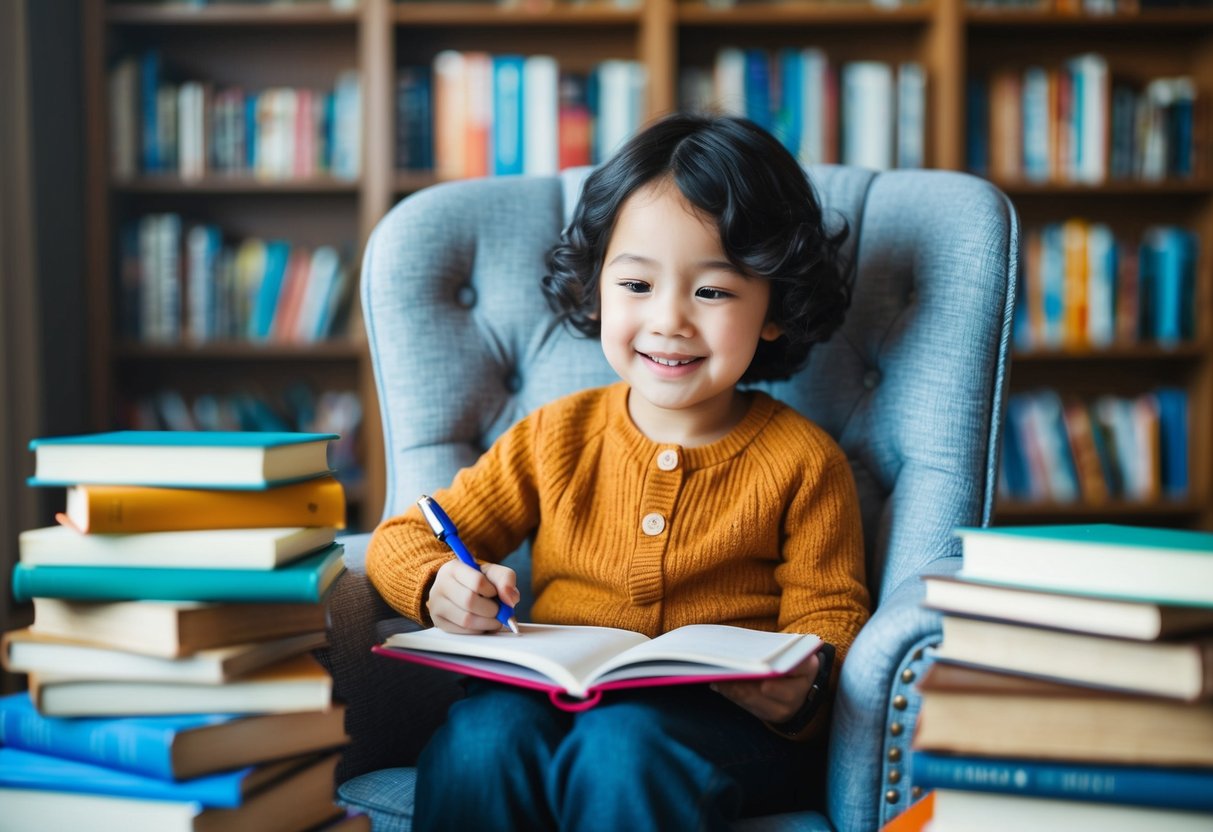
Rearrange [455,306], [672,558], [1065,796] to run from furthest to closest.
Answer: [455,306] → [672,558] → [1065,796]

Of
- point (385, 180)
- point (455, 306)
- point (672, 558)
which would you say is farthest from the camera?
point (385, 180)

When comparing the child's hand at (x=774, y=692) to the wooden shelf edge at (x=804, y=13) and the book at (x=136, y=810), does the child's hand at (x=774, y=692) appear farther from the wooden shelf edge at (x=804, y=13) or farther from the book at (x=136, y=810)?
the wooden shelf edge at (x=804, y=13)

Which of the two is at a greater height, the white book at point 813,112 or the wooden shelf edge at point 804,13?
the wooden shelf edge at point 804,13

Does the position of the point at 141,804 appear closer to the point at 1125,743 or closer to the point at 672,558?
the point at 672,558

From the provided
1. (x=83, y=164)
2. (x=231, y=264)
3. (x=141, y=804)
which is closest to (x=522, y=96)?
(x=231, y=264)

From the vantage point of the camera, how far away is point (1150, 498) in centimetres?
258

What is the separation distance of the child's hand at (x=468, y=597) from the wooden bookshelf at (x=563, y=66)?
1.54 m

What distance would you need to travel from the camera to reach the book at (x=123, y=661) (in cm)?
77

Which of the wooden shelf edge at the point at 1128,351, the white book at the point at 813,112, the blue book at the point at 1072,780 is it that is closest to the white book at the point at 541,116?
the white book at the point at 813,112

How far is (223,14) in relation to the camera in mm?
2473

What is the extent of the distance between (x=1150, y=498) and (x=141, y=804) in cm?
247

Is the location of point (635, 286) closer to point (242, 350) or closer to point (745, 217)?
point (745, 217)

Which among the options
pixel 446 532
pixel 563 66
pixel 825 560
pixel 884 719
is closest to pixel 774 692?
pixel 884 719

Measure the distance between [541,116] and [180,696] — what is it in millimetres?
1959
